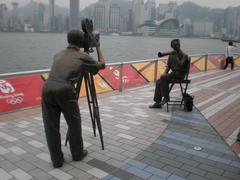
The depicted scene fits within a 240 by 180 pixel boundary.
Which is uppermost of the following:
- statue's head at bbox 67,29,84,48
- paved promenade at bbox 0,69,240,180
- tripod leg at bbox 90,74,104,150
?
statue's head at bbox 67,29,84,48

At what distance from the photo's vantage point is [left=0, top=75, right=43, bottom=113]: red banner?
6.68 metres

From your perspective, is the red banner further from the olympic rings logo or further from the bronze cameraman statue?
the bronze cameraman statue

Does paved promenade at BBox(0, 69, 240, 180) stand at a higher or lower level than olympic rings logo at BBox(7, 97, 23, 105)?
lower

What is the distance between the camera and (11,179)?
3.78 m

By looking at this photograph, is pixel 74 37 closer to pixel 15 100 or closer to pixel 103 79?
pixel 15 100

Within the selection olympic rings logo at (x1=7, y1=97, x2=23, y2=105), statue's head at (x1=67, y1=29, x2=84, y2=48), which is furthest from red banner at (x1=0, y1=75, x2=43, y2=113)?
statue's head at (x1=67, y1=29, x2=84, y2=48)

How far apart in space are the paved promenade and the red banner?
23 cm

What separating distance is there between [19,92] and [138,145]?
3367 mm

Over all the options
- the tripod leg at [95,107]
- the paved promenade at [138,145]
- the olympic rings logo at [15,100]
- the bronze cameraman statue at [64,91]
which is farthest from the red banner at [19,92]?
the bronze cameraman statue at [64,91]

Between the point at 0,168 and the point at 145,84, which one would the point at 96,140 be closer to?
the point at 0,168

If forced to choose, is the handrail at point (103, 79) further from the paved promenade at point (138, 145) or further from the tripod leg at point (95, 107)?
the tripod leg at point (95, 107)

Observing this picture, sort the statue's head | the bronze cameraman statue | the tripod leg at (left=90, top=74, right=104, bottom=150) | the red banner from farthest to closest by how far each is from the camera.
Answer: the red banner → the tripod leg at (left=90, top=74, right=104, bottom=150) → the statue's head → the bronze cameraman statue

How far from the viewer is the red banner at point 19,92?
21.9 feet

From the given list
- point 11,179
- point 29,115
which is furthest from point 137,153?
point 29,115
